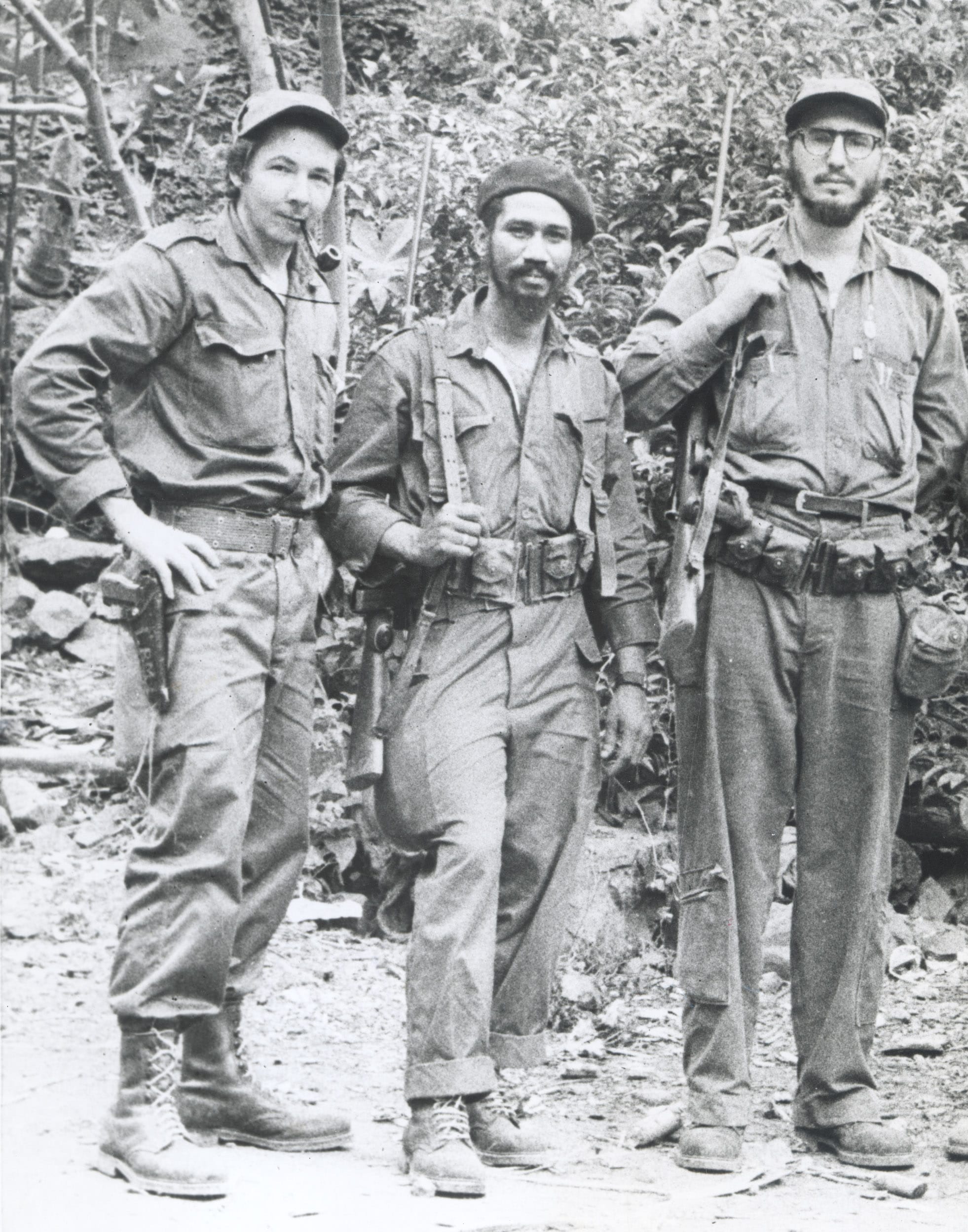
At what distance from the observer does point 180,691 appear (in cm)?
369

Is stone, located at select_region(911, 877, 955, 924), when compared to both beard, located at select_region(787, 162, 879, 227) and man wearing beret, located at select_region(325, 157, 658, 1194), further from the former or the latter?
beard, located at select_region(787, 162, 879, 227)

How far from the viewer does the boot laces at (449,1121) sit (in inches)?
147

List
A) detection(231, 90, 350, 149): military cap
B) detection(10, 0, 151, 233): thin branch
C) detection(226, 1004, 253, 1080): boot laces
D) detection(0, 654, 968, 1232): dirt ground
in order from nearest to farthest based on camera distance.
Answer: detection(0, 654, 968, 1232): dirt ground → detection(231, 90, 350, 149): military cap → detection(226, 1004, 253, 1080): boot laces → detection(10, 0, 151, 233): thin branch

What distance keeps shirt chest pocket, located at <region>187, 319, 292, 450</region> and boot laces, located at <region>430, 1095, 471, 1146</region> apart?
5.48 ft

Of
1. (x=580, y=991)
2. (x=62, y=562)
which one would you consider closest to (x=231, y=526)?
(x=580, y=991)

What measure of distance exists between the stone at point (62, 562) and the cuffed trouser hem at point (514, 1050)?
5799 millimetres

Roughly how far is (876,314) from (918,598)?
0.78 meters

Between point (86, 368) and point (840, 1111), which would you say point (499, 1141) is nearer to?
point (840, 1111)

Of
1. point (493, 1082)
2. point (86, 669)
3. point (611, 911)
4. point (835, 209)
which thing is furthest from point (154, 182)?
point (493, 1082)

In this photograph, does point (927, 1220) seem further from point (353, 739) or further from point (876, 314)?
point (876, 314)

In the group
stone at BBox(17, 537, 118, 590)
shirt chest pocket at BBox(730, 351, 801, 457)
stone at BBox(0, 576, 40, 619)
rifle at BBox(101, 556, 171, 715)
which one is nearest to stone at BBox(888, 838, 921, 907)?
shirt chest pocket at BBox(730, 351, 801, 457)

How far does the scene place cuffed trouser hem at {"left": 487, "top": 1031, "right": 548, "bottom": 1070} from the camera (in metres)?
4.01

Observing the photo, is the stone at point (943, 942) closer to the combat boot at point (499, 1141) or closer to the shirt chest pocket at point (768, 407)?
the combat boot at point (499, 1141)

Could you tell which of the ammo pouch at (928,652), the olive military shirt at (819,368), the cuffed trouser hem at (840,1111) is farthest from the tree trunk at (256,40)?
the cuffed trouser hem at (840,1111)
